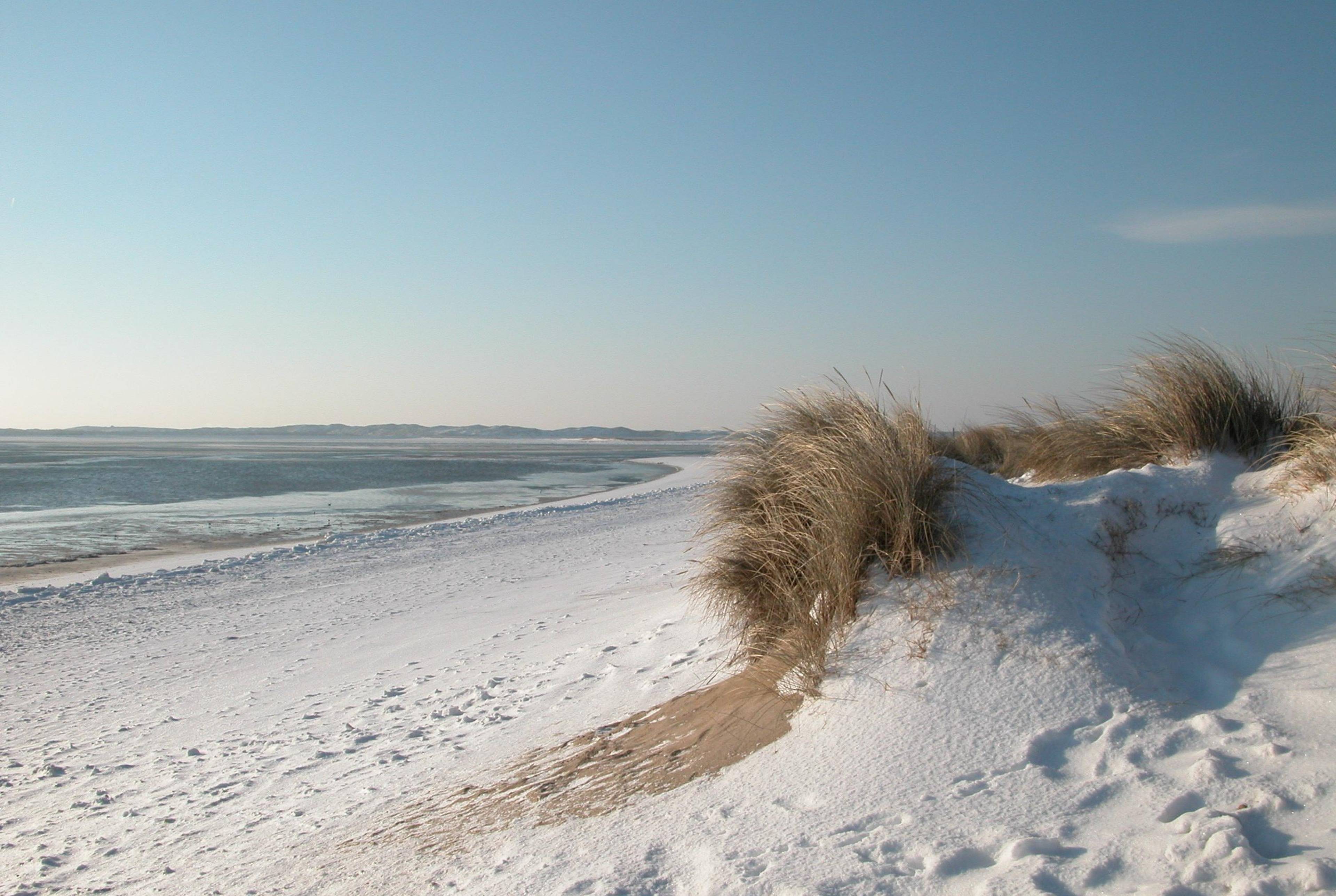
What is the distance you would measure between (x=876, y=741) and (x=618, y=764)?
1.24 m

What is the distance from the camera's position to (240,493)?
27094 millimetres

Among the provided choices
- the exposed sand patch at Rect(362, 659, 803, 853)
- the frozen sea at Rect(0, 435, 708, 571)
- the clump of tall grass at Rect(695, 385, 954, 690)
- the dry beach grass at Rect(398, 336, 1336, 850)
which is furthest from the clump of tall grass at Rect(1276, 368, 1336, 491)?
the frozen sea at Rect(0, 435, 708, 571)

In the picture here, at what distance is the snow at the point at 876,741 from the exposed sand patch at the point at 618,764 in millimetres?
119

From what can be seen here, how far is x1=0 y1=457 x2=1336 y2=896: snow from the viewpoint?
9.20ft

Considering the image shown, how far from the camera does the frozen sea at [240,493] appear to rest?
16984 millimetres

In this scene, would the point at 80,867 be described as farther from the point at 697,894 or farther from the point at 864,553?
the point at 864,553

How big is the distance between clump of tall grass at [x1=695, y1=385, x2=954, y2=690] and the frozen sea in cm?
1325

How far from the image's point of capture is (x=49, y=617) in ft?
31.7

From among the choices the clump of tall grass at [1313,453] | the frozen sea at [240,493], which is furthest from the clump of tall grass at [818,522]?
the frozen sea at [240,493]

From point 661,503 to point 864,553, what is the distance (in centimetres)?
1748

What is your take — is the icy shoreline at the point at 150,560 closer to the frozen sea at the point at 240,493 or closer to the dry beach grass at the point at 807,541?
the frozen sea at the point at 240,493

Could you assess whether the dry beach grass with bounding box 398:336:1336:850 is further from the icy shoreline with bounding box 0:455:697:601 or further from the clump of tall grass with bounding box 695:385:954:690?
the icy shoreline with bounding box 0:455:697:601

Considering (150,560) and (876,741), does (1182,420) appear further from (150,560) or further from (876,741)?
(150,560)

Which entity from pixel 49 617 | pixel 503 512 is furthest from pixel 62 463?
pixel 49 617
